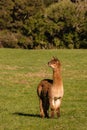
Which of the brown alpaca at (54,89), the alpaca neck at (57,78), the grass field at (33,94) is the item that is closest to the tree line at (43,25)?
the grass field at (33,94)

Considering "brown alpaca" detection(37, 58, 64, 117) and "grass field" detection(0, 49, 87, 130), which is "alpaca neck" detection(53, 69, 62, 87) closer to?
"brown alpaca" detection(37, 58, 64, 117)

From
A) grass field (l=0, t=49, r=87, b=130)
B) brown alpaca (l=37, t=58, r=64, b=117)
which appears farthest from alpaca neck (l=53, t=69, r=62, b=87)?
grass field (l=0, t=49, r=87, b=130)

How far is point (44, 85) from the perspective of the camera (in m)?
10.2

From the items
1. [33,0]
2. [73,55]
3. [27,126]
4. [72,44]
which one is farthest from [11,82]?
[33,0]

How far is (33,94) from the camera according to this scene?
16.8m

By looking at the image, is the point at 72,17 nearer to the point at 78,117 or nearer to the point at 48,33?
the point at 48,33

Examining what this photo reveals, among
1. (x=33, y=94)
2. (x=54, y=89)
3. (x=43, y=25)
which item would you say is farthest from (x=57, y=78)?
(x=43, y=25)

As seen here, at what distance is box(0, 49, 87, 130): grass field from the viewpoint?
1018cm

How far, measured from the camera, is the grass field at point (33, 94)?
10180 mm

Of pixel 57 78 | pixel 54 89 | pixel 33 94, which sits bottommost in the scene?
pixel 33 94

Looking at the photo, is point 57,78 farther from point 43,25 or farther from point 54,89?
point 43,25

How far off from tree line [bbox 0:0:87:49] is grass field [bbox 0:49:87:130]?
16955 mm

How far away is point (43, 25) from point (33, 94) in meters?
36.0

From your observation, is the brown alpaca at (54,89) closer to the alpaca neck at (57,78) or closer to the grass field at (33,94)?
the alpaca neck at (57,78)
